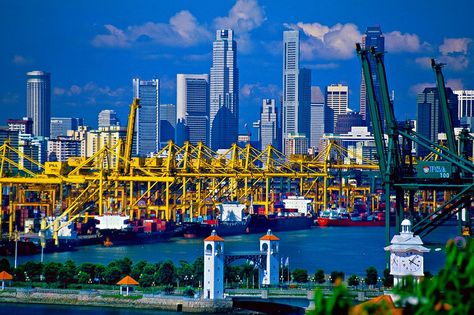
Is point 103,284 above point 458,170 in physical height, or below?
below

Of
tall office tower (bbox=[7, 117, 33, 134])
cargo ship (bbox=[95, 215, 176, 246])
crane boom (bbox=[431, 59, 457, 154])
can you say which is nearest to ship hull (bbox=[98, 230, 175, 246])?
cargo ship (bbox=[95, 215, 176, 246])

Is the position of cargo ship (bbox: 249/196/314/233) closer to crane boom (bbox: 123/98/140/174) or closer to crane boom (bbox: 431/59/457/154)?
crane boom (bbox: 123/98/140/174)

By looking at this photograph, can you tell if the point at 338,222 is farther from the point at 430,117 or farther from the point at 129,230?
the point at 430,117

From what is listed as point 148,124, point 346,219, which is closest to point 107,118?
point 148,124

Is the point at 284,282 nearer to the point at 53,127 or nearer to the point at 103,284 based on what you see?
the point at 103,284

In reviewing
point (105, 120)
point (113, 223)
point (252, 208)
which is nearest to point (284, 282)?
point (113, 223)

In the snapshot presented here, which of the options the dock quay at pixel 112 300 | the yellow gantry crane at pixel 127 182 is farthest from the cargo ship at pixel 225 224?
the dock quay at pixel 112 300

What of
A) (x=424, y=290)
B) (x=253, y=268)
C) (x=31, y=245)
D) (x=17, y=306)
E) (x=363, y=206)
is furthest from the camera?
(x=363, y=206)
